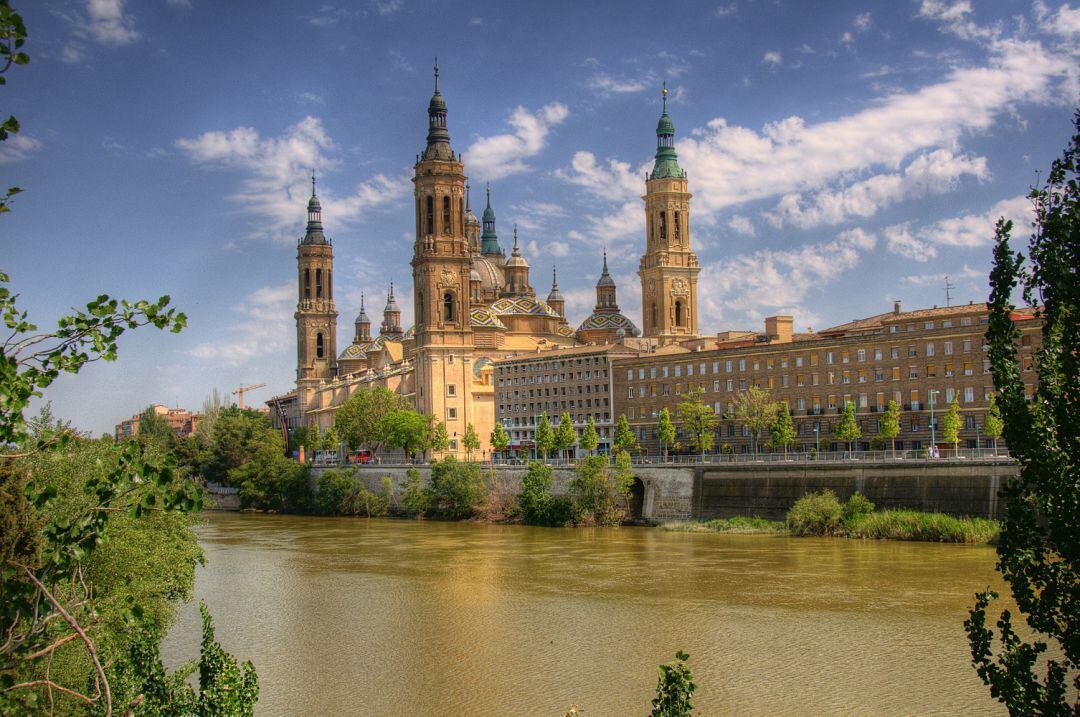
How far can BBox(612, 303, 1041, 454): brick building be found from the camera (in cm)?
7019

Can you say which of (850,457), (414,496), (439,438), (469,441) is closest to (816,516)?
(850,457)

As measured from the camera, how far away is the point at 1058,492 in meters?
13.3

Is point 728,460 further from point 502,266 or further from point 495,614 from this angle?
point 502,266

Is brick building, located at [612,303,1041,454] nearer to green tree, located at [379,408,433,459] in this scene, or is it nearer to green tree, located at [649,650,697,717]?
green tree, located at [379,408,433,459]

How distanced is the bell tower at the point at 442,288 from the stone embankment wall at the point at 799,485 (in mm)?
35143

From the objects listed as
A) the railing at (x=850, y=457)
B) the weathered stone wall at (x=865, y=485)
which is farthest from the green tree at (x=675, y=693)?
the railing at (x=850, y=457)

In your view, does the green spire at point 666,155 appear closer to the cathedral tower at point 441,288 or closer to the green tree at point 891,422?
the cathedral tower at point 441,288

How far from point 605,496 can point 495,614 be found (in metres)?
32.7

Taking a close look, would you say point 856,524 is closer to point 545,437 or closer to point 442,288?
point 545,437

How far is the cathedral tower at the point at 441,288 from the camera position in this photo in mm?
114312

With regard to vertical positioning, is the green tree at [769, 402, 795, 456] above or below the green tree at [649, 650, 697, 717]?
above

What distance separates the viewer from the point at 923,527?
175 feet

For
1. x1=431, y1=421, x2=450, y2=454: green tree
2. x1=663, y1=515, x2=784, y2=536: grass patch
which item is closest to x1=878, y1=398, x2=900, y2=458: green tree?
x1=663, y1=515, x2=784, y2=536: grass patch

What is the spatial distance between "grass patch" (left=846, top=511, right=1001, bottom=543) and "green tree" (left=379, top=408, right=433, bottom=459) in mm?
55557
